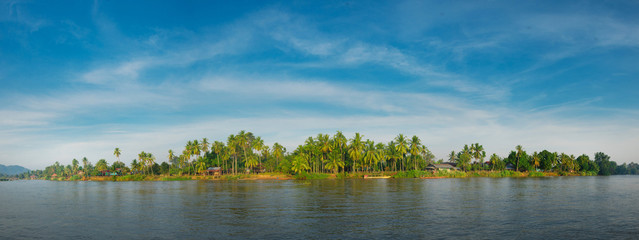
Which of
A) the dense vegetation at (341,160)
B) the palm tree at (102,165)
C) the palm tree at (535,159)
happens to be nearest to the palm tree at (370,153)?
the dense vegetation at (341,160)

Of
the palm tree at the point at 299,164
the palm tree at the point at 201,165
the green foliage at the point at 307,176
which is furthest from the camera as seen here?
the palm tree at the point at 201,165

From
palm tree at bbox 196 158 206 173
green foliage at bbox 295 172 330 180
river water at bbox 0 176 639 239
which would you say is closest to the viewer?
river water at bbox 0 176 639 239

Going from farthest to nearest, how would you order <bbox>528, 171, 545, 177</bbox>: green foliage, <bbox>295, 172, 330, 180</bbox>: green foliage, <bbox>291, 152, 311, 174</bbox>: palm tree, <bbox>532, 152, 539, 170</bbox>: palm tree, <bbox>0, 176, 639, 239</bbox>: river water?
<bbox>532, 152, 539, 170</bbox>: palm tree → <bbox>528, 171, 545, 177</bbox>: green foliage → <bbox>291, 152, 311, 174</bbox>: palm tree → <bbox>295, 172, 330, 180</bbox>: green foliage → <bbox>0, 176, 639, 239</bbox>: river water

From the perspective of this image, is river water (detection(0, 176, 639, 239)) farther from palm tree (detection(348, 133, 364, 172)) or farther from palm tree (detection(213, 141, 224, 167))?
palm tree (detection(213, 141, 224, 167))

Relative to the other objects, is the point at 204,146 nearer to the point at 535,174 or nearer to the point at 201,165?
the point at 201,165

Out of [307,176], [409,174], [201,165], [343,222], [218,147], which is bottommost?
[409,174]

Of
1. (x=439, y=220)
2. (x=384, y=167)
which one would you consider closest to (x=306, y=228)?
(x=439, y=220)

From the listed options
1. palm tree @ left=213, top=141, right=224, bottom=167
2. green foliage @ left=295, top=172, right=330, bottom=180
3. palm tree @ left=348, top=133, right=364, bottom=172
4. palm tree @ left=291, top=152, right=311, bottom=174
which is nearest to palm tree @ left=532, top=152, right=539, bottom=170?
palm tree @ left=348, top=133, right=364, bottom=172

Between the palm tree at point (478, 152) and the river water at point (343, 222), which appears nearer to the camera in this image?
the river water at point (343, 222)

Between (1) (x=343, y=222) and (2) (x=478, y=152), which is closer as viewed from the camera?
(1) (x=343, y=222)

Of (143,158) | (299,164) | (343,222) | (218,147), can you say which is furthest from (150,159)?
(343,222)

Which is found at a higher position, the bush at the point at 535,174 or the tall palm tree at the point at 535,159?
the tall palm tree at the point at 535,159

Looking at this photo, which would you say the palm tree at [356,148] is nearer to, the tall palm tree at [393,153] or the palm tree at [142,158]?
the tall palm tree at [393,153]

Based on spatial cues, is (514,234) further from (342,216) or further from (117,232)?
(117,232)
